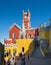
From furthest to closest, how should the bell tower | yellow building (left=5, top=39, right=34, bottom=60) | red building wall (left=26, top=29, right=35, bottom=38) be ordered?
the bell tower
red building wall (left=26, top=29, right=35, bottom=38)
yellow building (left=5, top=39, right=34, bottom=60)


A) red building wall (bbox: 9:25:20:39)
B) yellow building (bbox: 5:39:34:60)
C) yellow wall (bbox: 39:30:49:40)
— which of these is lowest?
yellow building (bbox: 5:39:34:60)

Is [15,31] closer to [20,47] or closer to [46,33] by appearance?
[20,47]

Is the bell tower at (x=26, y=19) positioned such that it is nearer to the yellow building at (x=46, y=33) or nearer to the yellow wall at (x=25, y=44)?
the yellow wall at (x=25, y=44)

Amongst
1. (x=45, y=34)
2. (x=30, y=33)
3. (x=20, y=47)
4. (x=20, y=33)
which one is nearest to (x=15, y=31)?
(x=20, y=33)

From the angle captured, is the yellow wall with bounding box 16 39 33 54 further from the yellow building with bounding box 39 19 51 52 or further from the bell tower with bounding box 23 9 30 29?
the bell tower with bounding box 23 9 30 29

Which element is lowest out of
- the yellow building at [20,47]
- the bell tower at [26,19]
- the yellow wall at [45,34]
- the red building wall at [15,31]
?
the yellow building at [20,47]

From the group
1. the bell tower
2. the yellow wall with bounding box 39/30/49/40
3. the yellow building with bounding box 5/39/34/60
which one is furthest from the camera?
the bell tower

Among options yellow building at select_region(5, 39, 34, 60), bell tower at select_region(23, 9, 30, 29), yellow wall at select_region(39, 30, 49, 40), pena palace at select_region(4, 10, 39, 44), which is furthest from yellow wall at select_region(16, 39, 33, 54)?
bell tower at select_region(23, 9, 30, 29)

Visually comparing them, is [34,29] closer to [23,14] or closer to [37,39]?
[37,39]

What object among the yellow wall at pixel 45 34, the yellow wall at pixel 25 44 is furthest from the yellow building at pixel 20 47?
the yellow wall at pixel 45 34

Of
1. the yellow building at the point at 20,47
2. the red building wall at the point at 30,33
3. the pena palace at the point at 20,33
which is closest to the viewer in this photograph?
the yellow building at the point at 20,47

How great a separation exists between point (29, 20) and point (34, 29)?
7.51 metres

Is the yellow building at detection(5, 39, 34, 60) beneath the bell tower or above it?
beneath

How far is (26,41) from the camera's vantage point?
1865 inches
